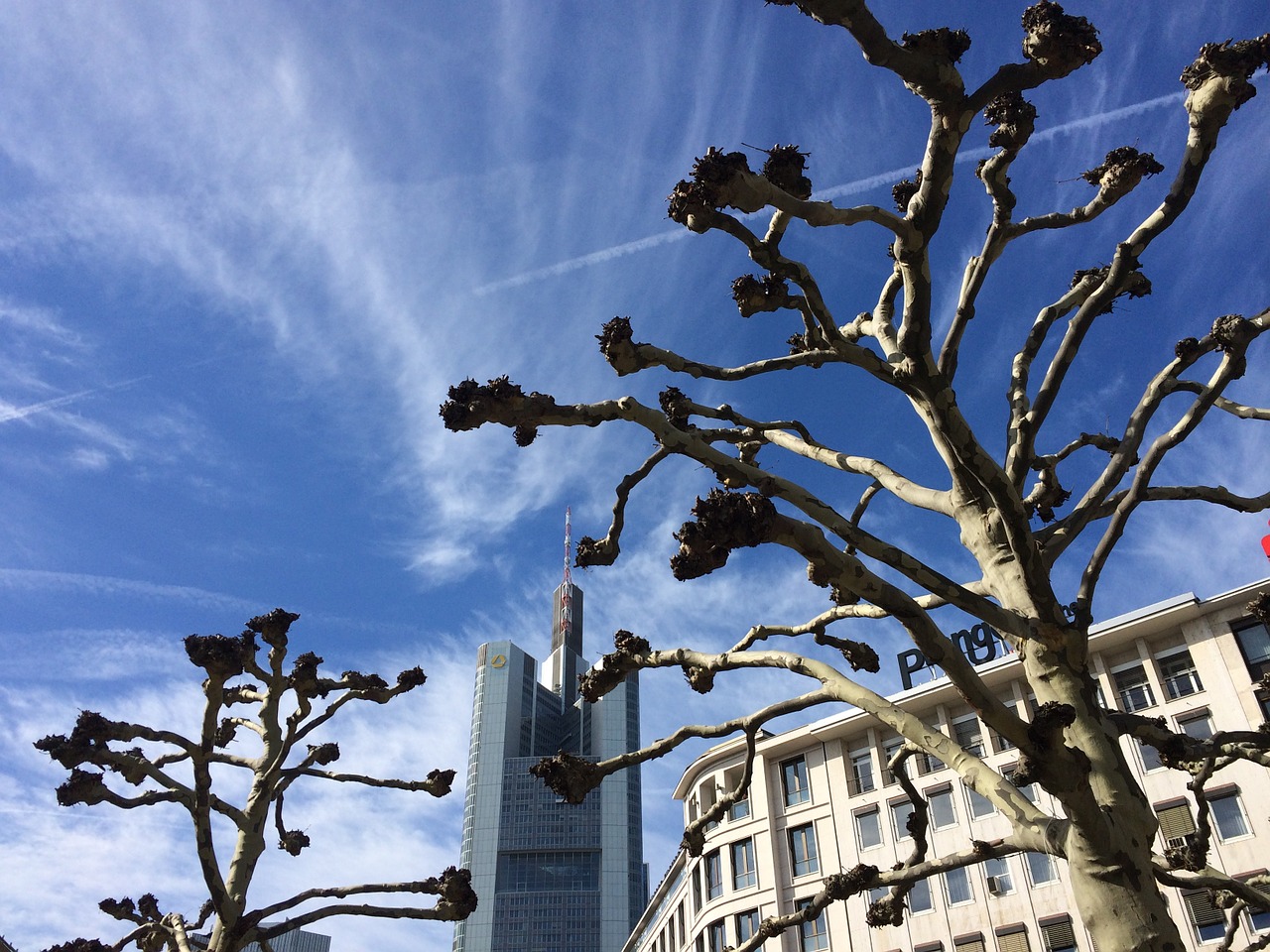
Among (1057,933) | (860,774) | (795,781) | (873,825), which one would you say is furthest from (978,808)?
(795,781)

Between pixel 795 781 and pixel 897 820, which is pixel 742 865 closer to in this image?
pixel 795 781

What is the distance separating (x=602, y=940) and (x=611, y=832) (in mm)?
19516

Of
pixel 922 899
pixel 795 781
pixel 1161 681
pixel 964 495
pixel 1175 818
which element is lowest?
Result: pixel 964 495

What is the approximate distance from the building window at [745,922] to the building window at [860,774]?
7867 millimetres

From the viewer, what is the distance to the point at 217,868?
819 cm

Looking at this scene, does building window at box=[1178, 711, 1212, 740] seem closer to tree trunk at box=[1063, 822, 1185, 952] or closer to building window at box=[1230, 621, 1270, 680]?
building window at box=[1230, 621, 1270, 680]

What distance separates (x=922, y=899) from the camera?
39844mm

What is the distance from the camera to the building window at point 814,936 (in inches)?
1665

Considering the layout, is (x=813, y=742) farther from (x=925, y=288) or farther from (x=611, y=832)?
(x=611, y=832)

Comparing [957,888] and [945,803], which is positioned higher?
[945,803]

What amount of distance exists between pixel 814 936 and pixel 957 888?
7776 mm

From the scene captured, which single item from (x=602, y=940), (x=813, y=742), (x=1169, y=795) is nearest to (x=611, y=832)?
(x=602, y=940)

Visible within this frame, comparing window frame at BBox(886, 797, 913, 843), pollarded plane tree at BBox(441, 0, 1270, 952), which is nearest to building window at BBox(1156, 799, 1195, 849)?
window frame at BBox(886, 797, 913, 843)

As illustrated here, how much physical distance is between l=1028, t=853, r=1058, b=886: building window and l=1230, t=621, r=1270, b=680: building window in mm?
11036
